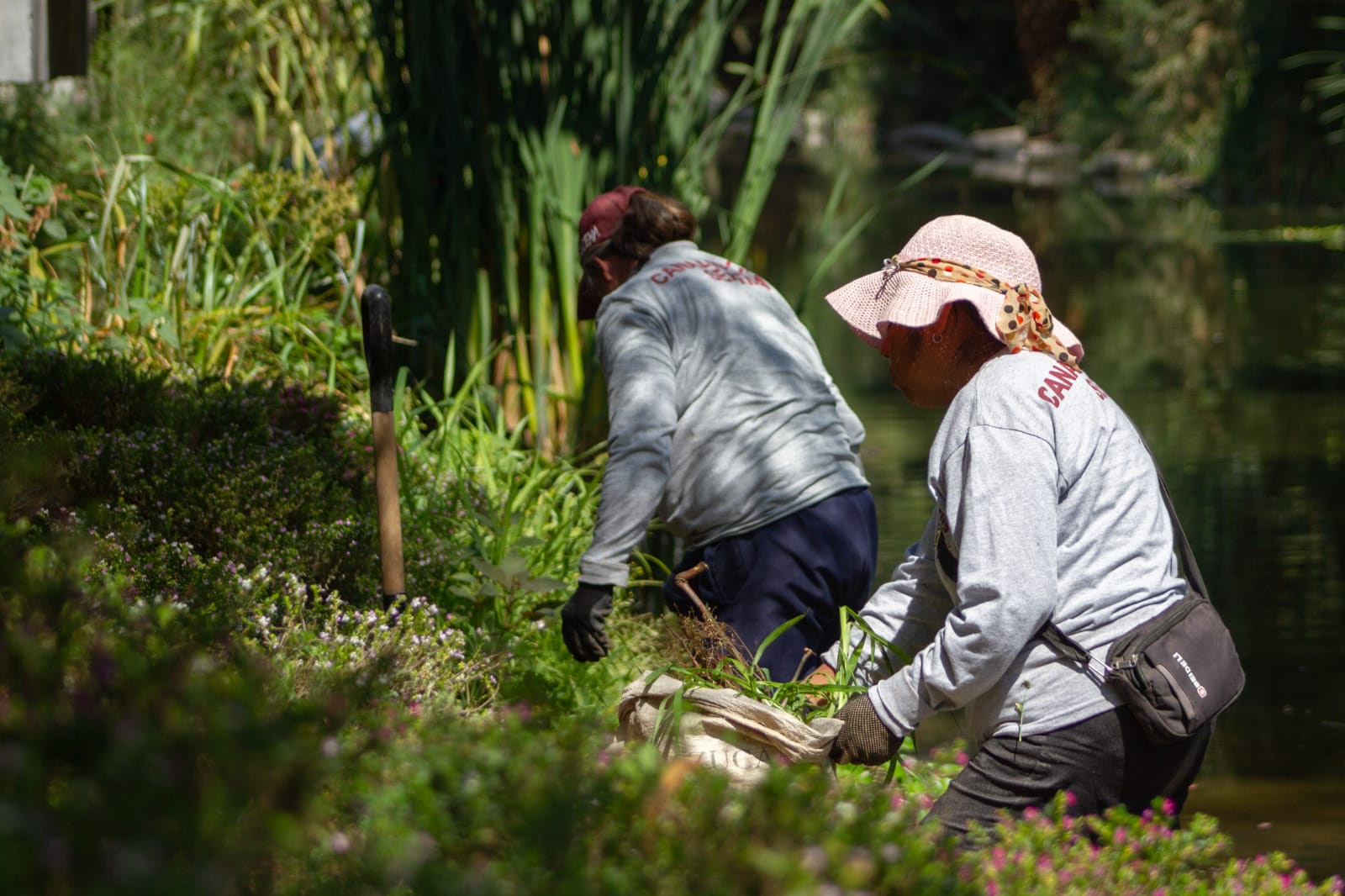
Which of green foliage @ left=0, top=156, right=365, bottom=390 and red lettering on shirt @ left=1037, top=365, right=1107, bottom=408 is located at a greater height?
red lettering on shirt @ left=1037, top=365, right=1107, bottom=408

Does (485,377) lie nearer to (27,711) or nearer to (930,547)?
(930,547)

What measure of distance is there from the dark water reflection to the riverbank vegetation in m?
0.90

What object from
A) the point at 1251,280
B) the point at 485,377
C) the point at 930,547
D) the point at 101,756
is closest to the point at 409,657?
the point at 930,547

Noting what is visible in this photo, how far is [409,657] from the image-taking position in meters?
3.60

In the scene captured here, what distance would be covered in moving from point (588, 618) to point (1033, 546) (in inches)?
50.5

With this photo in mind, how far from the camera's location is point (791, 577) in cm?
401

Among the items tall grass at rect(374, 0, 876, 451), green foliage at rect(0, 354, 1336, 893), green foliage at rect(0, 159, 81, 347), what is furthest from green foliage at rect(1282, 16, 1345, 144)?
green foliage at rect(0, 354, 1336, 893)

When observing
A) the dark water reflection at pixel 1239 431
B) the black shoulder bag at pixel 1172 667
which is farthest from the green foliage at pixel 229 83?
the black shoulder bag at pixel 1172 667

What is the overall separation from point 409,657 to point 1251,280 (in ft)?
42.2

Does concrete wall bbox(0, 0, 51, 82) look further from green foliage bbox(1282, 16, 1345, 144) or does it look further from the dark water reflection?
green foliage bbox(1282, 16, 1345, 144)

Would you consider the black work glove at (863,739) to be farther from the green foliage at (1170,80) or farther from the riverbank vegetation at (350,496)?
the green foliage at (1170,80)

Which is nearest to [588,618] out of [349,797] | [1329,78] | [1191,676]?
[1191,676]

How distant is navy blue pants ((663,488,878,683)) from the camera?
158 inches

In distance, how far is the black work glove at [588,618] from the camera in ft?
11.9
